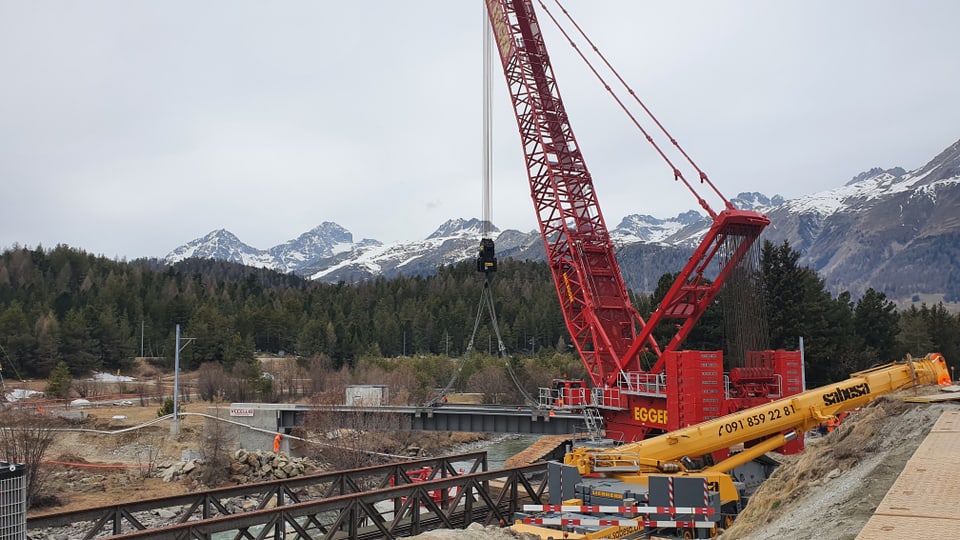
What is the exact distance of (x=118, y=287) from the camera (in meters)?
106

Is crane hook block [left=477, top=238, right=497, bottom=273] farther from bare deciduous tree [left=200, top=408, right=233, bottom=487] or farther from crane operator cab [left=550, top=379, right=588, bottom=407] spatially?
bare deciduous tree [left=200, top=408, right=233, bottom=487]

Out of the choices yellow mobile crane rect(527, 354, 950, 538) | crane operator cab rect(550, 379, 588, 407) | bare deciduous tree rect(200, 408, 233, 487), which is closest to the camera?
yellow mobile crane rect(527, 354, 950, 538)

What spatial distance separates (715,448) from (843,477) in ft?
21.9

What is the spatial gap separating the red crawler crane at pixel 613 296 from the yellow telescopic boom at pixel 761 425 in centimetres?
827

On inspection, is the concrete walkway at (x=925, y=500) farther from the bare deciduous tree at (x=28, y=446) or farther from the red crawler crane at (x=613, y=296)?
the bare deciduous tree at (x=28, y=446)

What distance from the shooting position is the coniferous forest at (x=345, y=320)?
51.3 metres

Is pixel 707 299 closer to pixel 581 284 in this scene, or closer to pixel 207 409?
pixel 581 284

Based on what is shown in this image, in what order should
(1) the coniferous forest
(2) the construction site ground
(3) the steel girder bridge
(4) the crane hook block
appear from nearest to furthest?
(2) the construction site ground, (3) the steel girder bridge, (4) the crane hook block, (1) the coniferous forest

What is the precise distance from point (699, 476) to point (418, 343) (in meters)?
93.4

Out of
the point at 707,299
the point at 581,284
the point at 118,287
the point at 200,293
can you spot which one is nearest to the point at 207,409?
the point at 581,284

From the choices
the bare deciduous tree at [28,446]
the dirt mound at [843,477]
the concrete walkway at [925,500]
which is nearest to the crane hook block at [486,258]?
the bare deciduous tree at [28,446]

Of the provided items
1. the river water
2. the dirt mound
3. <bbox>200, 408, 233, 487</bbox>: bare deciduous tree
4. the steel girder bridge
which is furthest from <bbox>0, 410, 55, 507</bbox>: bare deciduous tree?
the dirt mound

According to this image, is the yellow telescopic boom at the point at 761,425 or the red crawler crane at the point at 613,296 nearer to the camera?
the yellow telescopic boom at the point at 761,425

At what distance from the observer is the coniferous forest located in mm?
51344
